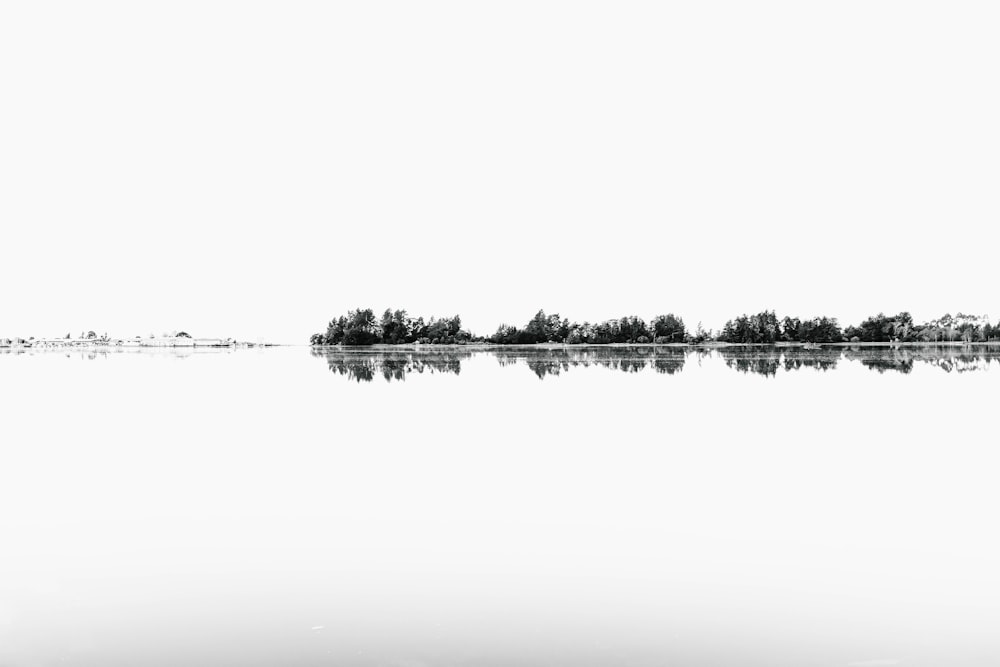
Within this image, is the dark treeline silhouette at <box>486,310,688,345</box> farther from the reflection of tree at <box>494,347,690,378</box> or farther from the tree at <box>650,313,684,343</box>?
the reflection of tree at <box>494,347,690,378</box>

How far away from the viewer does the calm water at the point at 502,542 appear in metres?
3.49

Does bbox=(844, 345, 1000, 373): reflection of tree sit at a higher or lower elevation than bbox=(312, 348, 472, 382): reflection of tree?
lower

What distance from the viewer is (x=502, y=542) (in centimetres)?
497

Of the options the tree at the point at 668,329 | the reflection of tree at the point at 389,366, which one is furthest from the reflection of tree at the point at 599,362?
the tree at the point at 668,329

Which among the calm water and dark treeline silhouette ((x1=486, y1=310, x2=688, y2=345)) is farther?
dark treeline silhouette ((x1=486, y1=310, x2=688, y2=345))

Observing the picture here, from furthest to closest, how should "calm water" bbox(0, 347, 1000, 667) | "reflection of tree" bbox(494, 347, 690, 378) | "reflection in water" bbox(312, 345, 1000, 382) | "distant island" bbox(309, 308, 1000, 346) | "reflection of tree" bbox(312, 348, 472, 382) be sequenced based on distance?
1. "distant island" bbox(309, 308, 1000, 346)
2. "reflection of tree" bbox(494, 347, 690, 378)
3. "reflection in water" bbox(312, 345, 1000, 382)
4. "reflection of tree" bbox(312, 348, 472, 382)
5. "calm water" bbox(0, 347, 1000, 667)

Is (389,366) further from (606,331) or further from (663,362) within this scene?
(606,331)

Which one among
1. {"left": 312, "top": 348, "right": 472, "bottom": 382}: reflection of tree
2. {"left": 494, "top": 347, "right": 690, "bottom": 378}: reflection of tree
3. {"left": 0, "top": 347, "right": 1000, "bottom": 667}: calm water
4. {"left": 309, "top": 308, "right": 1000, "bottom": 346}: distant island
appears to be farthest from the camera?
{"left": 309, "top": 308, "right": 1000, "bottom": 346}: distant island

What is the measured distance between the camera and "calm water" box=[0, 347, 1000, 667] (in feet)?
11.5

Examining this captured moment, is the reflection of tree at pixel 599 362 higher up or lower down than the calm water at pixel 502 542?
higher up

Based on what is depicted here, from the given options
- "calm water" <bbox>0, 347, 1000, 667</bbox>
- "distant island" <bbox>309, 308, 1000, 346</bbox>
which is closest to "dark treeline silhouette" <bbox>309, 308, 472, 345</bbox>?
"distant island" <bbox>309, 308, 1000, 346</bbox>

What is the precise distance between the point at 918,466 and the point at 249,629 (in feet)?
19.5

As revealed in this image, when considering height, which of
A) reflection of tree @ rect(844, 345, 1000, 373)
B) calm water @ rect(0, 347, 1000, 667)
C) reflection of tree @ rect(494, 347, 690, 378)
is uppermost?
reflection of tree @ rect(494, 347, 690, 378)

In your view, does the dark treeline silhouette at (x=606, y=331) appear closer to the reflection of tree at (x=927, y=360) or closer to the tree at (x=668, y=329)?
the tree at (x=668, y=329)
